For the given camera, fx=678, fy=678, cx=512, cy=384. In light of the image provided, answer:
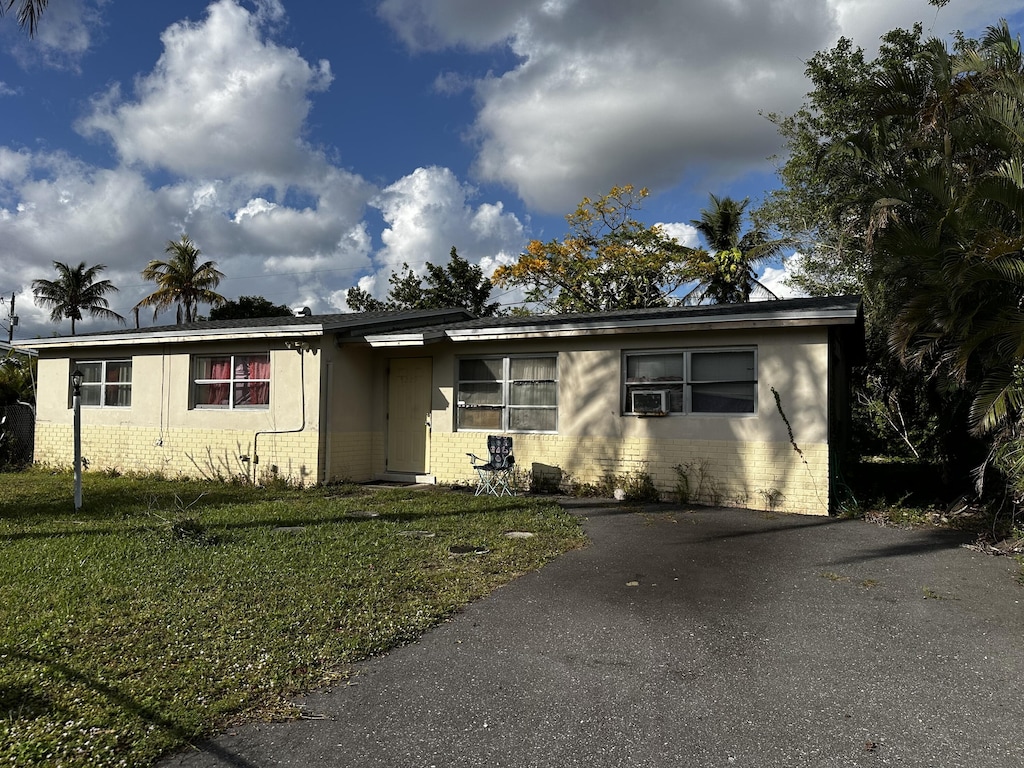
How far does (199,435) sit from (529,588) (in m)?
9.54

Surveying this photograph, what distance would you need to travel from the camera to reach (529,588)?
566cm

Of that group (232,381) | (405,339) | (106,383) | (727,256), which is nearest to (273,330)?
(232,381)

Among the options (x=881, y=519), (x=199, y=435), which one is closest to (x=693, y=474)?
(x=881, y=519)

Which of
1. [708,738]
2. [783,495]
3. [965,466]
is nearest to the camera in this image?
[708,738]

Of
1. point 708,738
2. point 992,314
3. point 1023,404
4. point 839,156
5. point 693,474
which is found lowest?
point 708,738

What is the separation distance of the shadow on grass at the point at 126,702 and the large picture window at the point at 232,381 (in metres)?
8.68

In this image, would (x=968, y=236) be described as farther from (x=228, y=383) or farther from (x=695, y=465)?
(x=228, y=383)

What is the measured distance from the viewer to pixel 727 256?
26.6 metres

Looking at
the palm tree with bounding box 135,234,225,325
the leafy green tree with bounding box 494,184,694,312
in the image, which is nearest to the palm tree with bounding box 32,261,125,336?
the palm tree with bounding box 135,234,225,325

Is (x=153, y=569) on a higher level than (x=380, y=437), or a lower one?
lower

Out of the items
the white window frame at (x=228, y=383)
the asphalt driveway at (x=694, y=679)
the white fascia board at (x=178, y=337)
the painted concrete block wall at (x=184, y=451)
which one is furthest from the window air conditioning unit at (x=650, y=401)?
the white window frame at (x=228, y=383)

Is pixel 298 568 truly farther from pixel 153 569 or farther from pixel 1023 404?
pixel 1023 404

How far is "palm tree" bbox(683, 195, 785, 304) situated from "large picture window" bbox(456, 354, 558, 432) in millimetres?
14512

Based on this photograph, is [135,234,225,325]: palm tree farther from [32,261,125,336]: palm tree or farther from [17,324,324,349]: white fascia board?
[17,324,324,349]: white fascia board
